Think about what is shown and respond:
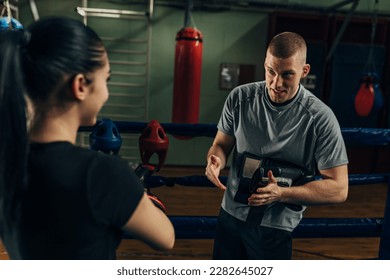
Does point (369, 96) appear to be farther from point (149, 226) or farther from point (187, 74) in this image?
point (149, 226)

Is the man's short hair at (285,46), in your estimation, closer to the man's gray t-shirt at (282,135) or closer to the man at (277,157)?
the man at (277,157)

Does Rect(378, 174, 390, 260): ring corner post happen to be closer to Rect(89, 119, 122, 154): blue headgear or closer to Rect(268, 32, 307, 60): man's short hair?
Rect(268, 32, 307, 60): man's short hair

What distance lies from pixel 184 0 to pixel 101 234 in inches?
194

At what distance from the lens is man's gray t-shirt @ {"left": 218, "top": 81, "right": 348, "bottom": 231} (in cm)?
131

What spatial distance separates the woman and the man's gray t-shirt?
0.78 m

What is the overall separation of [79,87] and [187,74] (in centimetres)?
346

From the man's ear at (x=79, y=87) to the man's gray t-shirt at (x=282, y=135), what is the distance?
0.84 metres


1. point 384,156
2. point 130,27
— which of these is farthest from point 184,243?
point 384,156

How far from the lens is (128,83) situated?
5.39m

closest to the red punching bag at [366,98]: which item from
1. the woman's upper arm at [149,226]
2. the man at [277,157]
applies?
the man at [277,157]

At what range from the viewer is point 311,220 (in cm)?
198

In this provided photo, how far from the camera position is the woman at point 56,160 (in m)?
0.62

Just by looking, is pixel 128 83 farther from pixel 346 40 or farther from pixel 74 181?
pixel 74 181

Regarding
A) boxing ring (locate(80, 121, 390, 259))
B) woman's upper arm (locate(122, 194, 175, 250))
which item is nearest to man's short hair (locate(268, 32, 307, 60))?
boxing ring (locate(80, 121, 390, 259))
